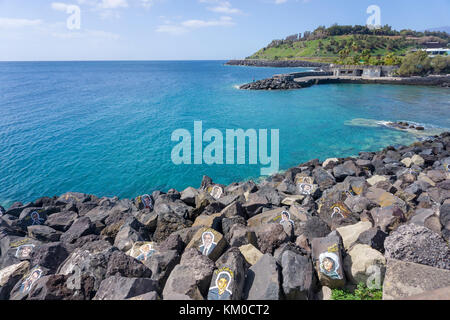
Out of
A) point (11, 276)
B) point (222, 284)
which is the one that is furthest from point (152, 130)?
point (222, 284)

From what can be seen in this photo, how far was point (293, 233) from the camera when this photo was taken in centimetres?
744

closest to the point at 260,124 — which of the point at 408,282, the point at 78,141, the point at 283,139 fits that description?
the point at 283,139

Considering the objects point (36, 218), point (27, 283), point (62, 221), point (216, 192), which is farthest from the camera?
point (216, 192)

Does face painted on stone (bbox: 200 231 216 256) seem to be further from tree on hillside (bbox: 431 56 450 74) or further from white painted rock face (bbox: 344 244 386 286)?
tree on hillside (bbox: 431 56 450 74)

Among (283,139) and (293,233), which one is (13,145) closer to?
(283,139)

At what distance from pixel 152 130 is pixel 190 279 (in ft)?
87.9

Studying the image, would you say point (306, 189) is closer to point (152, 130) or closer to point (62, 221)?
point (62, 221)

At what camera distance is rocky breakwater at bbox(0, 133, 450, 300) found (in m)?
4.95

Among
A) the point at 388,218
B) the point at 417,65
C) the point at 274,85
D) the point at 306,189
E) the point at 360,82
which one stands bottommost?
the point at 306,189

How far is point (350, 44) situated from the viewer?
423 ft

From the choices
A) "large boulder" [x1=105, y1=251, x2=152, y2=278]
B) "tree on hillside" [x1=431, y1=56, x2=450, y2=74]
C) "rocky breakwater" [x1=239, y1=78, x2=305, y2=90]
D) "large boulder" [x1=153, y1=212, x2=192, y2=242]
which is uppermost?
"tree on hillside" [x1=431, y1=56, x2=450, y2=74]

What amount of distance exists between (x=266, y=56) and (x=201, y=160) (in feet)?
563

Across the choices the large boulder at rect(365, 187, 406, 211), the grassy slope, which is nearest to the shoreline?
the large boulder at rect(365, 187, 406, 211)

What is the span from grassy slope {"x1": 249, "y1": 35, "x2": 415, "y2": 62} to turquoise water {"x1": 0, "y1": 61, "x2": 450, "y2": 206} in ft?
275
